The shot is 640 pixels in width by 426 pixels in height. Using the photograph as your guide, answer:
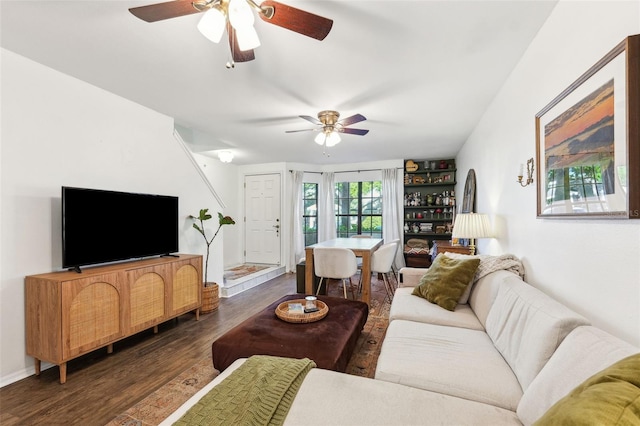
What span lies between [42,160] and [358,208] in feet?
16.8

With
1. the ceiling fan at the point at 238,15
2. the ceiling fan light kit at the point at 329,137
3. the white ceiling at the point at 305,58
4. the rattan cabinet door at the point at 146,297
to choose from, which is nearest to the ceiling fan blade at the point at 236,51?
the ceiling fan at the point at 238,15

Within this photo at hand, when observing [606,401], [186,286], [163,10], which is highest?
[163,10]

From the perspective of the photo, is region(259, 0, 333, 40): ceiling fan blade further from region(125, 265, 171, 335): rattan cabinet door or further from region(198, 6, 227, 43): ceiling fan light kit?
region(125, 265, 171, 335): rattan cabinet door

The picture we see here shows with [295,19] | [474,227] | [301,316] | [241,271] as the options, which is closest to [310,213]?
[241,271]

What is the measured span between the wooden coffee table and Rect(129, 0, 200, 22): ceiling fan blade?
6.32ft

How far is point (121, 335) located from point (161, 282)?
54cm

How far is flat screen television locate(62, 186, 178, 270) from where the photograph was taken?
2197mm

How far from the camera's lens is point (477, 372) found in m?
1.32

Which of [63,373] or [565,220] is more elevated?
[565,220]

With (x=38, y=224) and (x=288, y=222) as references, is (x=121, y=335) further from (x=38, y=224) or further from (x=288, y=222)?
(x=288, y=222)

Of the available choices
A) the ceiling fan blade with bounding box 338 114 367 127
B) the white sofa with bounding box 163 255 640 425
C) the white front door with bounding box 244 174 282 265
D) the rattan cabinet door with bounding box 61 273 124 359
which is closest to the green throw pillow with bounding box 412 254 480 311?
the white sofa with bounding box 163 255 640 425

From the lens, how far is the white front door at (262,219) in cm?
598

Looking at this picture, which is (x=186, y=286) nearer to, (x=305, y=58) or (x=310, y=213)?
(x=305, y=58)

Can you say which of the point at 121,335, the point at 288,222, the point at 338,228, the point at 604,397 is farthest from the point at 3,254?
the point at 338,228
